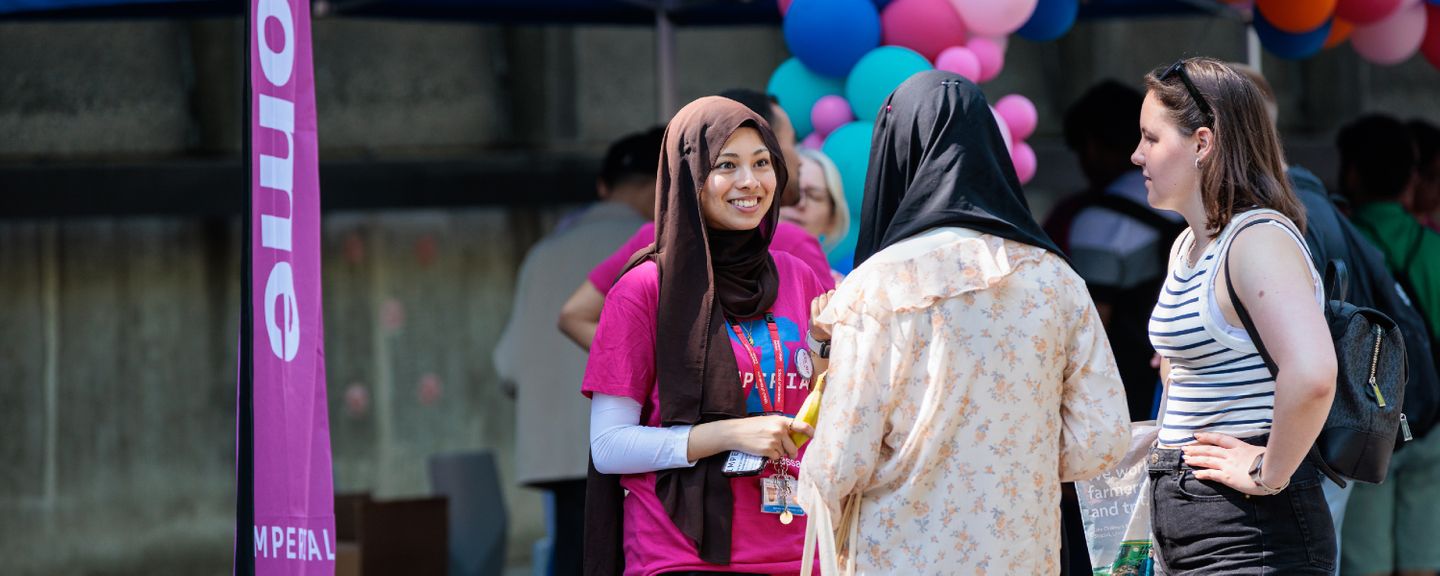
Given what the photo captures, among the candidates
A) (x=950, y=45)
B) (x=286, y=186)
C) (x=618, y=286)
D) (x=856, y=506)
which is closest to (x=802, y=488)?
(x=856, y=506)

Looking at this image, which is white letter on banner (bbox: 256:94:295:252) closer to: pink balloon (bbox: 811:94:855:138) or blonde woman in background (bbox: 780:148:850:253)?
blonde woman in background (bbox: 780:148:850:253)

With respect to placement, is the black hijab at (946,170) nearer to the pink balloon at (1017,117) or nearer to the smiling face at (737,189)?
the smiling face at (737,189)

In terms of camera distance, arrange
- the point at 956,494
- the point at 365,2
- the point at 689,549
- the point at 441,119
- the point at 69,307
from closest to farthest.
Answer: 1. the point at 956,494
2. the point at 689,549
3. the point at 365,2
4. the point at 69,307
5. the point at 441,119

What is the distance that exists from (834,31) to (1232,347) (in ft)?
6.24

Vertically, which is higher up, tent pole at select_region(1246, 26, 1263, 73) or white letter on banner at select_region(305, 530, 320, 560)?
tent pole at select_region(1246, 26, 1263, 73)

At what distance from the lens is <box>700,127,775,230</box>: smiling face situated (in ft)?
9.14

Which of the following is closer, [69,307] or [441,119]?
[69,307]

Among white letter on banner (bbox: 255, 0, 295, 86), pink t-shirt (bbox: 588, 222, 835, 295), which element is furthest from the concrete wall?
white letter on banner (bbox: 255, 0, 295, 86)

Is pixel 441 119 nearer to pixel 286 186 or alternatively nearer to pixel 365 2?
pixel 365 2

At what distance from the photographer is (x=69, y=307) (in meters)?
5.86

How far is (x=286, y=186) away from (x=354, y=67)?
11.6 feet

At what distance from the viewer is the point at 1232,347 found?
8.25 feet

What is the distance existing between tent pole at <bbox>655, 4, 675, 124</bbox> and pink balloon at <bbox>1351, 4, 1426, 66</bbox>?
2.22 metres

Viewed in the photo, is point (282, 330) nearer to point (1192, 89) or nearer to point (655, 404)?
point (655, 404)
